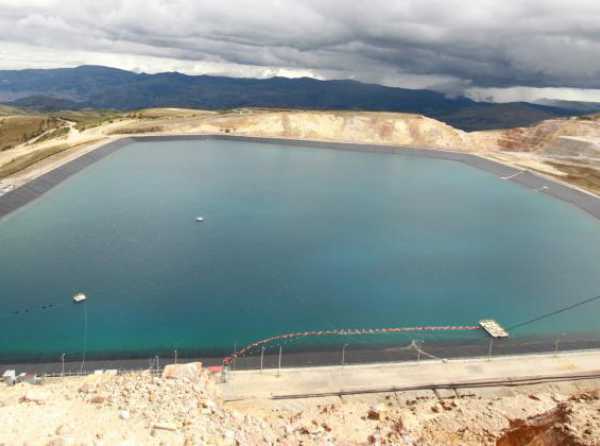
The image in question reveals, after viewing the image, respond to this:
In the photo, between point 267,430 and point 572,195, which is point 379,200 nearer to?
point 572,195

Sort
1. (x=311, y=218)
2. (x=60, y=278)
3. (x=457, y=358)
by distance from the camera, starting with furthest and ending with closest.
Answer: (x=311, y=218)
(x=60, y=278)
(x=457, y=358)

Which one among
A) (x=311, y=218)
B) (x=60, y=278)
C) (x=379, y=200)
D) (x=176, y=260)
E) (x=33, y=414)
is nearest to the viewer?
(x=33, y=414)

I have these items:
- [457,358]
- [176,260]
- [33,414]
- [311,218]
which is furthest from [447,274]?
[33,414]

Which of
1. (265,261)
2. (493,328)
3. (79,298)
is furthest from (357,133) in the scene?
(79,298)

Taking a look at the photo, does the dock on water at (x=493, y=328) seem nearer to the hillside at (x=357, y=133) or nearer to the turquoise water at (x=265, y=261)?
the turquoise water at (x=265, y=261)

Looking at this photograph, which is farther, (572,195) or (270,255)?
(572,195)

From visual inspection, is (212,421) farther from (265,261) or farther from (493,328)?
(265,261)

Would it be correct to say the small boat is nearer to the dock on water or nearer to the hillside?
the dock on water
